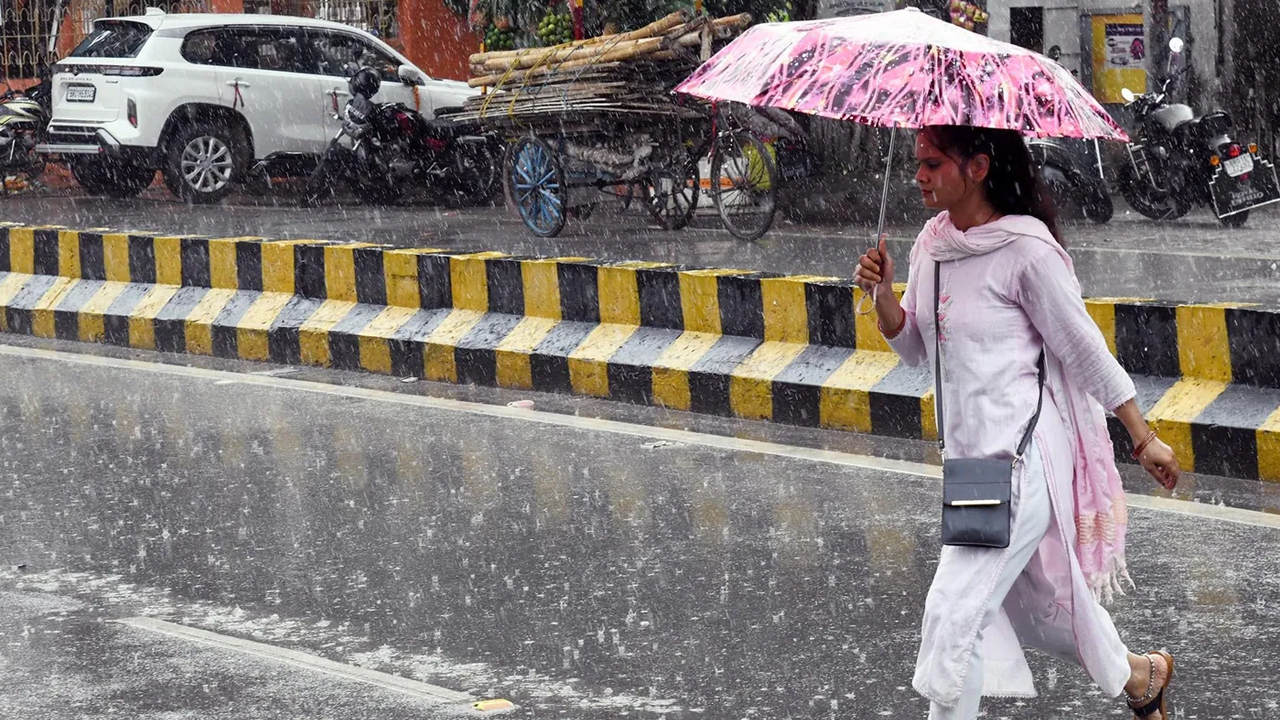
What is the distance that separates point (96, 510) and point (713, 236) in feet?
26.7

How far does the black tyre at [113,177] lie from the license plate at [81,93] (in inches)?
49.1

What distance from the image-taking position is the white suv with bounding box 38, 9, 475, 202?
60.9ft

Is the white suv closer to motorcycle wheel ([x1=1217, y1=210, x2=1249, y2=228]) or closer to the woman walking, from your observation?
motorcycle wheel ([x1=1217, y1=210, x2=1249, y2=228])

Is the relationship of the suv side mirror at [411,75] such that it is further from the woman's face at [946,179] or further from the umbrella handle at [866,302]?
the woman's face at [946,179]

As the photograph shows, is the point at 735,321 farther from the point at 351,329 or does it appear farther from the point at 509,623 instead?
the point at 509,623

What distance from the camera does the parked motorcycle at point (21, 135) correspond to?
20.4 m

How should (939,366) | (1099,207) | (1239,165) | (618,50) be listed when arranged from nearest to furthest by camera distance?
1. (939,366)
2. (618,50)
3. (1239,165)
4. (1099,207)

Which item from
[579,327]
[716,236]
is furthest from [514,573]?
[716,236]

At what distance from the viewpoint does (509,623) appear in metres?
5.83

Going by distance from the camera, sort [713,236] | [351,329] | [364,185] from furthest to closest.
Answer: [364,185]
[713,236]
[351,329]

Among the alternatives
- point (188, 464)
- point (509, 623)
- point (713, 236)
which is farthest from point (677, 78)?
point (509, 623)

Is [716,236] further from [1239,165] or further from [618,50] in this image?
[1239,165]

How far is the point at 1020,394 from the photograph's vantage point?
13.9 ft

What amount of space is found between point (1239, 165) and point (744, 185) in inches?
144
